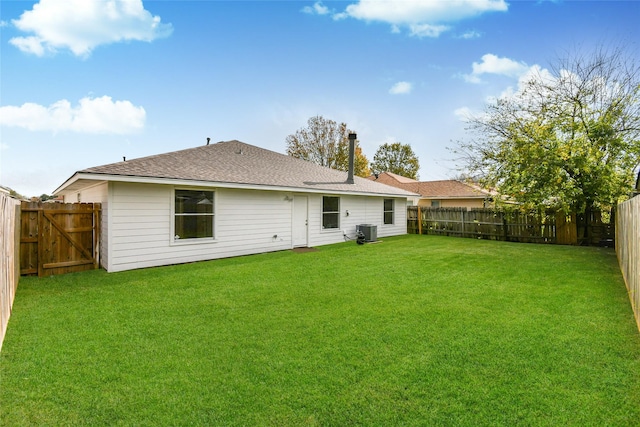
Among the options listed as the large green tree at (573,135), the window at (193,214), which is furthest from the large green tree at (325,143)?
the window at (193,214)

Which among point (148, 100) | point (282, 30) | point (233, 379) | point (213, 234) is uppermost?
point (282, 30)

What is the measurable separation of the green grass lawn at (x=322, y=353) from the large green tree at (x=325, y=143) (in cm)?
3060

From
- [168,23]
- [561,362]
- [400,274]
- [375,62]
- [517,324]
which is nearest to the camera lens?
[561,362]

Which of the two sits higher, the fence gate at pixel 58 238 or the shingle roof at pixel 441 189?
the shingle roof at pixel 441 189

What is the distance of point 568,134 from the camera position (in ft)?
38.0

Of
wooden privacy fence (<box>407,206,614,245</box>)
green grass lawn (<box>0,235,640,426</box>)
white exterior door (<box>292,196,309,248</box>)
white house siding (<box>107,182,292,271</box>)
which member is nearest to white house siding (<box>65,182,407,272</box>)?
white house siding (<box>107,182,292,271</box>)

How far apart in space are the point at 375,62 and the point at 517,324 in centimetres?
1426

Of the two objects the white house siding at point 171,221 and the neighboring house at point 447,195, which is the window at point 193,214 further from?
the neighboring house at point 447,195

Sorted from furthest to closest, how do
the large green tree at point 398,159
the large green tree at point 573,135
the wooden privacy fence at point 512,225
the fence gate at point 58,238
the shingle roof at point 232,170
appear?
1. the large green tree at point 398,159
2. the wooden privacy fence at point 512,225
3. the large green tree at point 573,135
4. the shingle roof at point 232,170
5. the fence gate at point 58,238

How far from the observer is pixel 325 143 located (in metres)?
36.3

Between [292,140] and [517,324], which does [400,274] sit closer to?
[517,324]

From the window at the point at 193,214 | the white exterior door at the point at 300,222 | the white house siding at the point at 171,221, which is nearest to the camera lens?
the white house siding at the point at 171,221

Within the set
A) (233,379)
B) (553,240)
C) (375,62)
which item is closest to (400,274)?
(233,379)

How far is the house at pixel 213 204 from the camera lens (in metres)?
7.58
